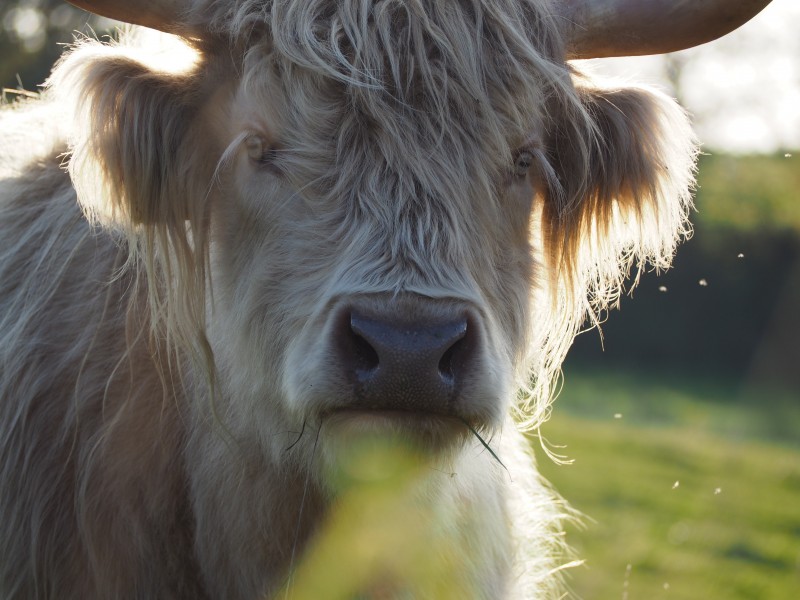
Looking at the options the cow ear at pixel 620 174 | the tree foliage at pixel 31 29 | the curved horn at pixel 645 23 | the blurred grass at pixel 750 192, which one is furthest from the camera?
the blurred grass at pixel 750 192

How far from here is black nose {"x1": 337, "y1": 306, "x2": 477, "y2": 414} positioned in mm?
2152

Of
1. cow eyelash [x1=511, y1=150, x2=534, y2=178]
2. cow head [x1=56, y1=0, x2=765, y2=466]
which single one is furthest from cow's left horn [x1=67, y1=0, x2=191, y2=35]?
cow eyelash [x1=511, y1=150, x2=534, y2=178]

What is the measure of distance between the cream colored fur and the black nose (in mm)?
75

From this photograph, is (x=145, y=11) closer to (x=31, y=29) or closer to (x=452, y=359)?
(x=452, y=359)

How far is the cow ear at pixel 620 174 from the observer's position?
3066 millimetres

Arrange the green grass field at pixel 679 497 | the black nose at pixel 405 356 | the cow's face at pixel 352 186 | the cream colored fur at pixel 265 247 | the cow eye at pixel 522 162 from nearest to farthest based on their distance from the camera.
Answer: the black nose at pixel 405 356
the cow's face at pixel 352 186
the cream colored fur at pixel 265 247
the cow eye at pixel 522 162
the green grass field at pixel 679 497

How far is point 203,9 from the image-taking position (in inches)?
108

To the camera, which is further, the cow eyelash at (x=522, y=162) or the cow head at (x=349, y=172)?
the cow eyelash at (x=522, y=162)

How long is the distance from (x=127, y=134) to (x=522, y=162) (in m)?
1.07

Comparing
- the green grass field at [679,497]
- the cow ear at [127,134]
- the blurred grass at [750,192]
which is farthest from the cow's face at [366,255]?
the blurred grass at [750,192]

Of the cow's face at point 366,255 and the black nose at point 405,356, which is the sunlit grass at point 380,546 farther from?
the black nose at point 405,356

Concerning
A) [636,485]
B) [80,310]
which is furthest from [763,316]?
[80,310]

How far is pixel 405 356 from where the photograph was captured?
2.14 m

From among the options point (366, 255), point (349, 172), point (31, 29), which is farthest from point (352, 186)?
point (31, 29)
